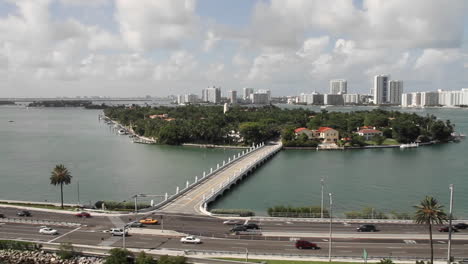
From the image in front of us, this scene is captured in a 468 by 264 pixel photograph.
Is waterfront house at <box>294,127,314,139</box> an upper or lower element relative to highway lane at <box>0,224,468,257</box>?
upper

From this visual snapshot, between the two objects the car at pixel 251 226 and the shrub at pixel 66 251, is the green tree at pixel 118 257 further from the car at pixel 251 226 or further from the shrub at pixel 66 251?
the car at pixel 251 226

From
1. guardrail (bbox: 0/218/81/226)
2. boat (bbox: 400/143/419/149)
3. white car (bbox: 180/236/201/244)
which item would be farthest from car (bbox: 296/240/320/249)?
boat (bbox: 400/143/419/149)

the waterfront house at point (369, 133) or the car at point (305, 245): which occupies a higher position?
the waterfront house at point (369, 133)

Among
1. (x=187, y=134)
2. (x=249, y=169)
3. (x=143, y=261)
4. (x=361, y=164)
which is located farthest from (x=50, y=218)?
(x=187, y=134)

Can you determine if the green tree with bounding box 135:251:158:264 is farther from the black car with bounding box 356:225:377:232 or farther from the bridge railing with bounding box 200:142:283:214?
the black car with bounding box 356:225:377:232

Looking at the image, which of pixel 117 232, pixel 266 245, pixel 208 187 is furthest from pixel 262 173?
pixel 266 245

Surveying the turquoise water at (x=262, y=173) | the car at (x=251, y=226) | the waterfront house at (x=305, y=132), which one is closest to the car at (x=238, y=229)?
the car at (x=251, y=226)
